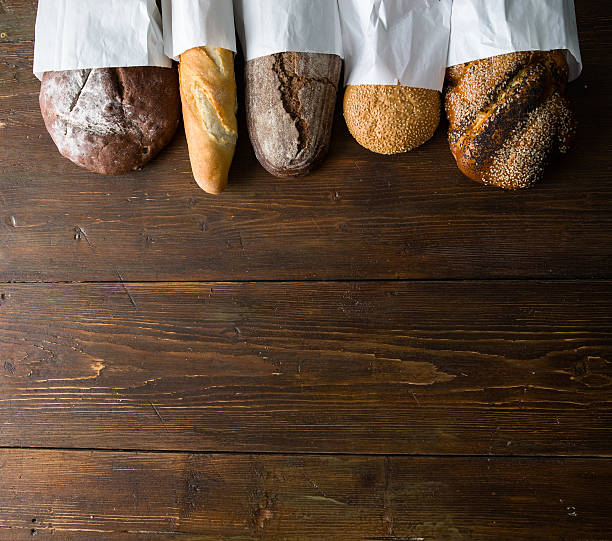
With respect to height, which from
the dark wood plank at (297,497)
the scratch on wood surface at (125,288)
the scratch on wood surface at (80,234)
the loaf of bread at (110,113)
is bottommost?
the dark wood plank at (297,497)

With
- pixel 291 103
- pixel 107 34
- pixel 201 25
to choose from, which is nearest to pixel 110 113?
pixel 107 34

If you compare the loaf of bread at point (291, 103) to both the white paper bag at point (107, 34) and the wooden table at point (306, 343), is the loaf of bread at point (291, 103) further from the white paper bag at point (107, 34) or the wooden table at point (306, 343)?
the white paper bag at point (107, 34)

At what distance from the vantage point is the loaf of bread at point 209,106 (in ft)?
2.93

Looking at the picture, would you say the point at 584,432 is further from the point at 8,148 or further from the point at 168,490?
the point at 8,148

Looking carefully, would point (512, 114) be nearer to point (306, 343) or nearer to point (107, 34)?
point (306, 343)

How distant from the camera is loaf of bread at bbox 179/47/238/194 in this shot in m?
0.89

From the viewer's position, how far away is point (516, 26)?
2.77 ft

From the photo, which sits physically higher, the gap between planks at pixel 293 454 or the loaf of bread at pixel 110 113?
the loaf of bread at pixel 110 113

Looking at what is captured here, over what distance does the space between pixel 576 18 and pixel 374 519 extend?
1.13 meters

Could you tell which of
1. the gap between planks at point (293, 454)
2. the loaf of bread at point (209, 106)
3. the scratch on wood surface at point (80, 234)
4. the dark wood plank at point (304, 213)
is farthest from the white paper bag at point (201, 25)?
the gap between planks at point (293, 454)

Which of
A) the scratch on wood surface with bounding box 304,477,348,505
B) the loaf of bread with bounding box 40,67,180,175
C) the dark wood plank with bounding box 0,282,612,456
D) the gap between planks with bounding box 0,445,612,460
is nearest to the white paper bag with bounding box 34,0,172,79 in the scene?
the loaf of bread with bounding box 40,67,180,175

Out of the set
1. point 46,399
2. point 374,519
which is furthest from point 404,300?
point 46,399

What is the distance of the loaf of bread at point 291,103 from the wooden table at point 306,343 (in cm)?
8

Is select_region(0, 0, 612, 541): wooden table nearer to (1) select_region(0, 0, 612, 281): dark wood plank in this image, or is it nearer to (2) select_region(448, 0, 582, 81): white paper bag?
(1) select_region(0, 0, 612, 281): dark wood plank
